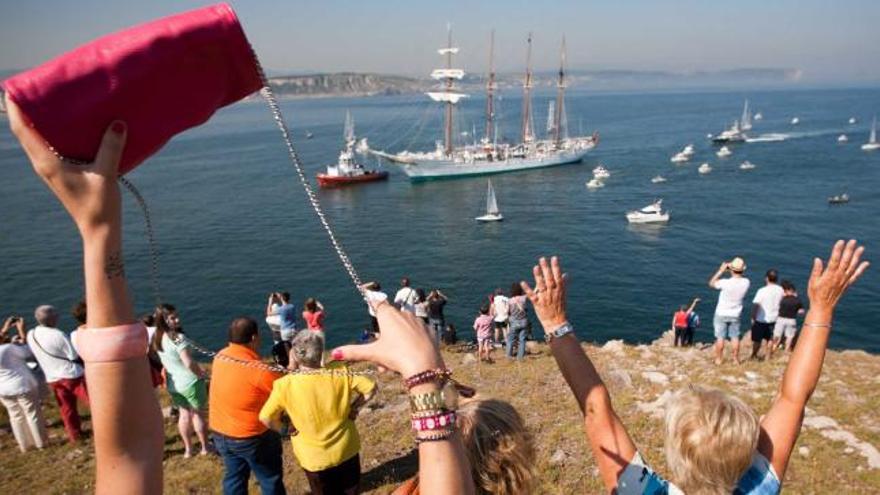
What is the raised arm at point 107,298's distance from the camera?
4.06ft

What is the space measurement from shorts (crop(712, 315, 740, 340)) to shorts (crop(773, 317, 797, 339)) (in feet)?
3.49

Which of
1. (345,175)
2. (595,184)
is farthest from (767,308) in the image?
(345,175)

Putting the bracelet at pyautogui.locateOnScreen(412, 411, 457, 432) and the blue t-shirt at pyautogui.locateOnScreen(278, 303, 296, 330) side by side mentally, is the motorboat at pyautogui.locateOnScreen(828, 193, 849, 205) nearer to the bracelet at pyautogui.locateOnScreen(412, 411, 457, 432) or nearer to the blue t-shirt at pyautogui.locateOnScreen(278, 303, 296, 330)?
the blue t-shirt at pyautogui.locateOnScreen(278, 303, 296, 330)

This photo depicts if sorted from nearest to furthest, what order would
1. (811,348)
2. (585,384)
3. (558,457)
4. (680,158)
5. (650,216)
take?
(585,384)
(811,348)
(558,457)
(650,216)
(680,158)

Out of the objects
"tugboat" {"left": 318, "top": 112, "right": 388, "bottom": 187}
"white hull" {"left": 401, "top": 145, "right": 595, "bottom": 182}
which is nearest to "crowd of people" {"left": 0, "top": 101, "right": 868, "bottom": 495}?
"tugboat" {"left": 318, "top": 112, "right": 388, "bottom": 187}

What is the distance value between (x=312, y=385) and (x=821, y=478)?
18.3 ft

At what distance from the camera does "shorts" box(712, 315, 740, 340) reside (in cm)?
1012

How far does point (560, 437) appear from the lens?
7.21 m

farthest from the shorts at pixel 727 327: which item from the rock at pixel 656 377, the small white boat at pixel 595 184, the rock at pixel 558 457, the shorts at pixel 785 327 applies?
the small white boat at pixel 595 184

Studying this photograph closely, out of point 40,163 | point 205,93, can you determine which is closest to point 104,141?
point 40,163

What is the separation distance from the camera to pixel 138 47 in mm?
1419

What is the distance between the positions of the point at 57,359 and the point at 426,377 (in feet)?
23.1

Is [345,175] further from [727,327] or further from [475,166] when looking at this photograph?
[727,327]

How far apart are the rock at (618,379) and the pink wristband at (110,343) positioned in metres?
8.85
